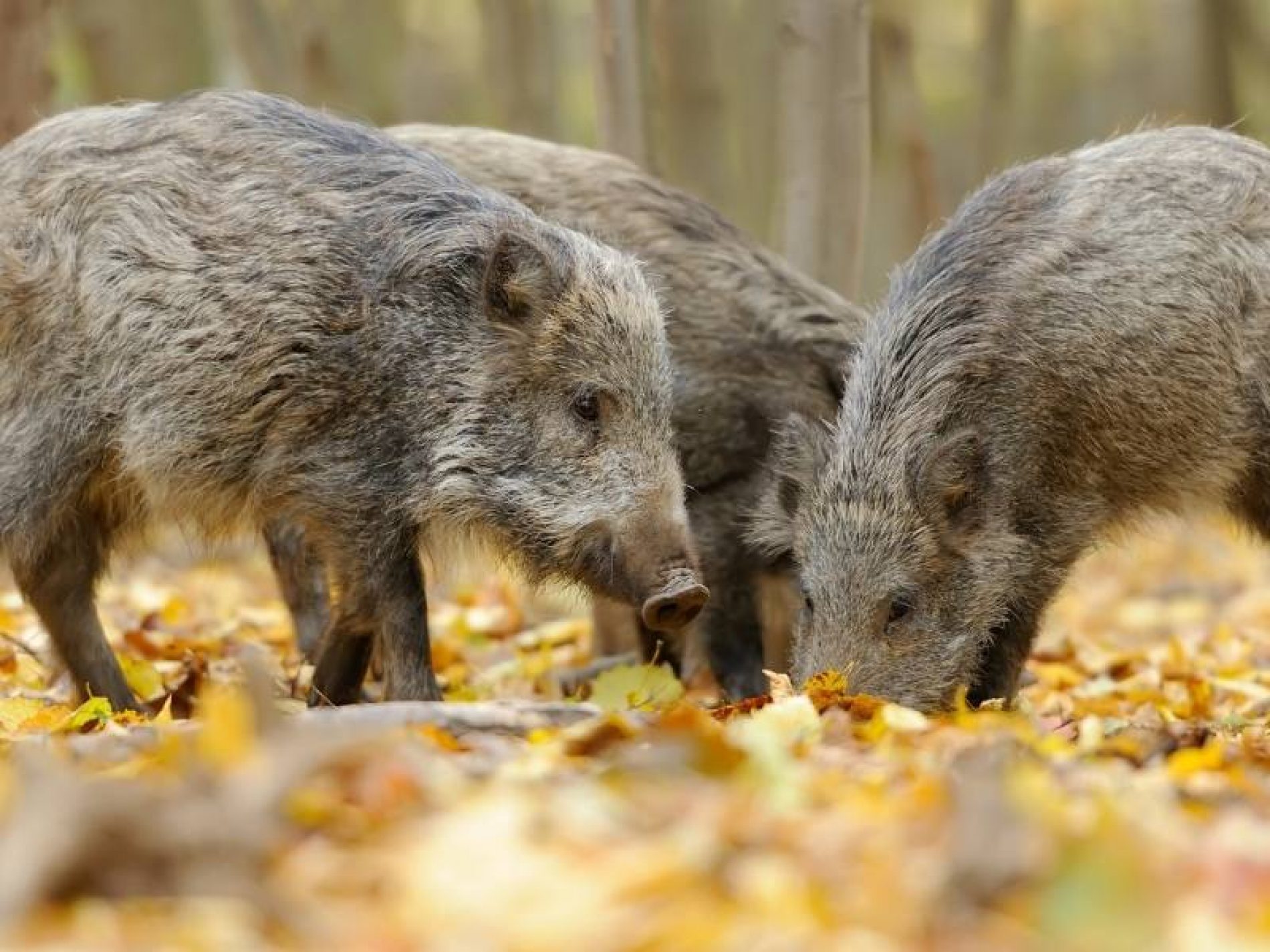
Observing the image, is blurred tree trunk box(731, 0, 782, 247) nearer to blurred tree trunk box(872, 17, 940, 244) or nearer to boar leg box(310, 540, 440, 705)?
blurred tree trunk box(872, 17, 940, 244)

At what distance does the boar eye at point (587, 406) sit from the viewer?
5820 millimetres

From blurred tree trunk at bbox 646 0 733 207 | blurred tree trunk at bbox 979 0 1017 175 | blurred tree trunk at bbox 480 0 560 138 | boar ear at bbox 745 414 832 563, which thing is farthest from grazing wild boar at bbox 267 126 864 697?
blurred tree trunk at bbox 979 0 1017 175

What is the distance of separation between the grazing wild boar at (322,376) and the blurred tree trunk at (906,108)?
654cm

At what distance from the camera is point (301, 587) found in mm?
6996

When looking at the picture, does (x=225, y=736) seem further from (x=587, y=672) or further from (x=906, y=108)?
(x=906, y=108)

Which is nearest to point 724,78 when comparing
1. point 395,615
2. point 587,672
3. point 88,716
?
point 587,672

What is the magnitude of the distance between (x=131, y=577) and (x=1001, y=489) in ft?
18.5

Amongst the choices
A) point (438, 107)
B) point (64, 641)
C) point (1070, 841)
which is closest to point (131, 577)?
point (64, 641)

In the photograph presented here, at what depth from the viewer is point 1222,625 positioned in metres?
8.88

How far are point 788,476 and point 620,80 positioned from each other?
2690mm

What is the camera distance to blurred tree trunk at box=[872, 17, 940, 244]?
12.1 m

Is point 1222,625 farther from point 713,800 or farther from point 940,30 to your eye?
point 940,30

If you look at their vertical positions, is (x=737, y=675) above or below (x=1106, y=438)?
below

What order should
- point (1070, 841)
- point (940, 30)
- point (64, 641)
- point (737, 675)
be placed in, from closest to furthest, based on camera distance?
point (1070, 841) < point (64, 641) < point (737, 675) < point (940, 30)
